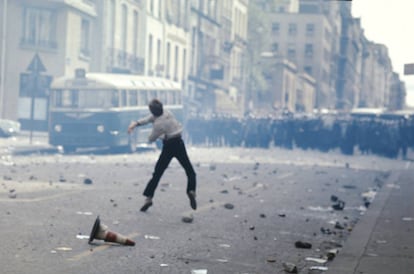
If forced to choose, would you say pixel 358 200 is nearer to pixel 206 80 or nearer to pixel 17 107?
pixel 17 107

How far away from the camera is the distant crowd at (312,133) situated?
106 ft

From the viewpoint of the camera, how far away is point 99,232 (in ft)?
26.3

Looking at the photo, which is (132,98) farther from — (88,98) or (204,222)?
(204,222)

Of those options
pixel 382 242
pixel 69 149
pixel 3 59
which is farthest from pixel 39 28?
pixel 382 242

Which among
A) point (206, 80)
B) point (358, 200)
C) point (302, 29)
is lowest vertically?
point (358, 200)

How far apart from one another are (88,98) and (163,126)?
15401 mm

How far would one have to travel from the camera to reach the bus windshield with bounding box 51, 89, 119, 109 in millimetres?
25922

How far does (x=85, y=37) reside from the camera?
136 ft

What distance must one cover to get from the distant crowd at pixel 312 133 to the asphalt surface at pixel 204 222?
503 inches

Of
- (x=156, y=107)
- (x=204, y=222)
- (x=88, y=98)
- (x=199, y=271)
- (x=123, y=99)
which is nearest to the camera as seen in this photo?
(x=199, y=271)

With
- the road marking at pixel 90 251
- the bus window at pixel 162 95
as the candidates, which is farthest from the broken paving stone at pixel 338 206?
the bus window at pixel 162 95

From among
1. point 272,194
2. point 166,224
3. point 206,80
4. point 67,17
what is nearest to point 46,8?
point 67,17

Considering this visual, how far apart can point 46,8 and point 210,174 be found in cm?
2237

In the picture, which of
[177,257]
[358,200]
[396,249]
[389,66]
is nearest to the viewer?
[177,257]
